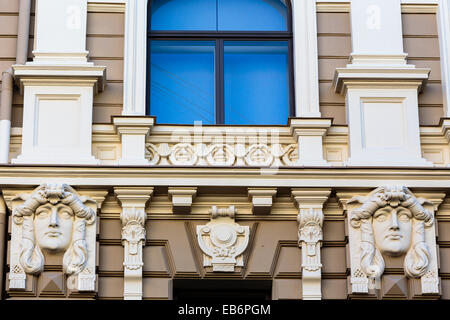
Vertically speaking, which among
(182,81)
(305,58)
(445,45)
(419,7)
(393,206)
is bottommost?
(393,206)

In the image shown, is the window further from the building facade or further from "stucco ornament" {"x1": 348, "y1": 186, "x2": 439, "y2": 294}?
"stucco ornament" {"x1": 348, "y1": 186, "x2": 439, "y2": 294}

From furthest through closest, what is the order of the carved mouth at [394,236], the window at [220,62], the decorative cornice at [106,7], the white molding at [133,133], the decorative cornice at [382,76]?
1. the decorative cornice at [106,7]
2. the window at [220,62]
3. the decorative cornice at [382,76]
4. the white molding at [133,133]
5. the carved mouth at [394,236]

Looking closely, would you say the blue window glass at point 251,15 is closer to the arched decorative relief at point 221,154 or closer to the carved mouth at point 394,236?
the arched decorative relief at point 221,154

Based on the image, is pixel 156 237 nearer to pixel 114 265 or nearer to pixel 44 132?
pixel 114 265

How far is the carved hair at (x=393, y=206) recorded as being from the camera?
14.4m

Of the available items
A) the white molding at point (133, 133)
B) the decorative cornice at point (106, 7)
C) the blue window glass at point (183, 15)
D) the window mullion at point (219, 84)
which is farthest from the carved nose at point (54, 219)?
the blue window glass at point (183, 15)

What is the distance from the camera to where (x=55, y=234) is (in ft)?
47.2

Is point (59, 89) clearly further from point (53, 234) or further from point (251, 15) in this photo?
point (251, 15)

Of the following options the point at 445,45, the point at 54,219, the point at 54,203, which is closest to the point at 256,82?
the point at 445,45

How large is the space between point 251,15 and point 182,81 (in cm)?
130

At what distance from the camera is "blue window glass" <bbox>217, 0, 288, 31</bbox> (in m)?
16.5

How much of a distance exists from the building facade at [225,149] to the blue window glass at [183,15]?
20mm

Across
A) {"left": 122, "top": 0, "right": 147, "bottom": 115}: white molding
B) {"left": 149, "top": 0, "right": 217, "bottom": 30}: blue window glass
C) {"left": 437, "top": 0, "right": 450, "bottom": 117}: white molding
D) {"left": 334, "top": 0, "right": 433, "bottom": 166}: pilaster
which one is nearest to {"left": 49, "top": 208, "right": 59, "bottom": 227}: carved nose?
{"left": 122, "top": 0, "right": 147, "bottom": 115}: white molding

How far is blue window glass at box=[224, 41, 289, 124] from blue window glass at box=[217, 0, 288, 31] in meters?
0.23
